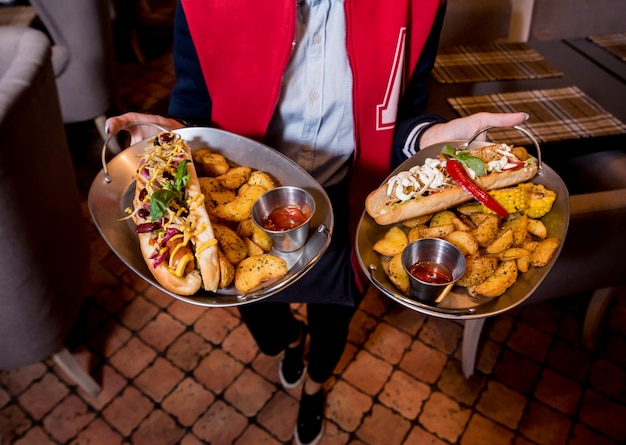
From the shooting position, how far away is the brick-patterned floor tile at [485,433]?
Answer: 2.12m

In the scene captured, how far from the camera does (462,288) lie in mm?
1261

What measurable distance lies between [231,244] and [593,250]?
1329 millimetres

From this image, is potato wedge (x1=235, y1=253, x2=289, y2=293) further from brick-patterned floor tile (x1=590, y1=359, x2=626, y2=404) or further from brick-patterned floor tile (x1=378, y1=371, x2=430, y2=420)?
brick-patterned floor tile (x1=590, y1=359, x2=626, y2=404)

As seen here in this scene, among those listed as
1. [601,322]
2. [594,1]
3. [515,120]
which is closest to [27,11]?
[515,120]

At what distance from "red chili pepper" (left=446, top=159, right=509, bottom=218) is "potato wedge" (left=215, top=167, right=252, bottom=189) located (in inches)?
25.8

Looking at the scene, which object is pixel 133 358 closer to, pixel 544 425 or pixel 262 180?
pixel 262 180

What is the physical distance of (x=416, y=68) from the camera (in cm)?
151

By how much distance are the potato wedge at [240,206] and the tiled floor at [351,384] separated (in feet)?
4.05

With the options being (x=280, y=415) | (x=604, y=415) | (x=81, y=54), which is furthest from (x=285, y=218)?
(x=81, y=54)

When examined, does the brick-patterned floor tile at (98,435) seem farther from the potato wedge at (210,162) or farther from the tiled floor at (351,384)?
the potato wedge at (210,162)

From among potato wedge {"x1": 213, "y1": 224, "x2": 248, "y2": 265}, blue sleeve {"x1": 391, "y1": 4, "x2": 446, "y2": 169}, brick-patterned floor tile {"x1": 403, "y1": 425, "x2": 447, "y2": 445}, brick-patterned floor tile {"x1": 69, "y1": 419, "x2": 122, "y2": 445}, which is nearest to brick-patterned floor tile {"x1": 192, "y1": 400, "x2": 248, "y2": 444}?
brick-patterned floor tile {"x1": 69, "y1": 419, "x2": 122, "y2": 445}

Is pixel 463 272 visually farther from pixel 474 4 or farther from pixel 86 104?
pixel 86 104

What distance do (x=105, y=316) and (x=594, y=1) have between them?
3547mm

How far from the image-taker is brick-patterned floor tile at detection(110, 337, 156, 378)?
239 centimetres
